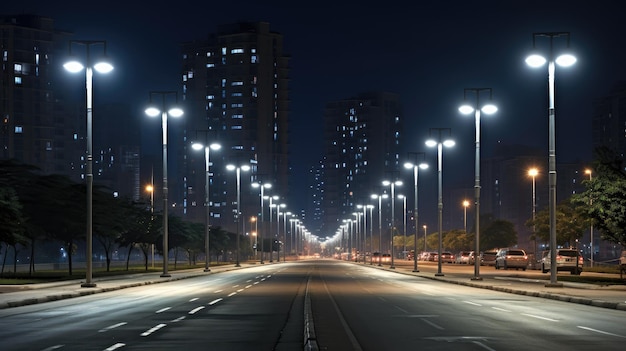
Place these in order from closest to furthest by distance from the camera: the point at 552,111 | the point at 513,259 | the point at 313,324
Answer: the point at 313,324 < the point at 552,111 < the point at 513,259

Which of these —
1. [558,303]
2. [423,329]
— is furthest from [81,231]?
[423,329]

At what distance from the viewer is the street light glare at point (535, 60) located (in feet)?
132

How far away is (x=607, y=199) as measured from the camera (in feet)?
148

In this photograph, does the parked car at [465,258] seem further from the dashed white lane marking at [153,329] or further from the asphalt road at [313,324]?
the dashed white lane marking at [153,329]

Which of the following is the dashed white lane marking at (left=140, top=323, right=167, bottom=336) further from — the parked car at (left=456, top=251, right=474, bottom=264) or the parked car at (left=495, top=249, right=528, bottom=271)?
the parked car at (left=456, top=251, right=474, bottom=264)

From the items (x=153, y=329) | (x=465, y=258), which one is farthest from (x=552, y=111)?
(x=465, y=258)

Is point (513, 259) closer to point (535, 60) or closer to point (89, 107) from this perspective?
point (535, 60)

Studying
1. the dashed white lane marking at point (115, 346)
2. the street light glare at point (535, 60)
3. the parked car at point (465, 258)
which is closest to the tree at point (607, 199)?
the street light glare at point (535, 60)

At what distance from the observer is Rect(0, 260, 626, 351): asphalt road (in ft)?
58.6

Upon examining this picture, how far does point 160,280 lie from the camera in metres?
Answer: 56.2

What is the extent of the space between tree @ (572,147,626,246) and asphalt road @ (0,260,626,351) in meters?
11.9

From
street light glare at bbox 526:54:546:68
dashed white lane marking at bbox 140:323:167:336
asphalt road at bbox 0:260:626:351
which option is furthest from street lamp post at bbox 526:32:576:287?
dashed white lane marking at bbox 140:323:167:336

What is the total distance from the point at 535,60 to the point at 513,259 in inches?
1835

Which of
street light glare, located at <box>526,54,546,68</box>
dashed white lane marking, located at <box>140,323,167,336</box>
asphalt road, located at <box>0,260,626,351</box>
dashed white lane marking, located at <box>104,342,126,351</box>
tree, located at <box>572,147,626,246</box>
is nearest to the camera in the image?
dashed white lane marking, located at <box>104,342,126,351</box>
